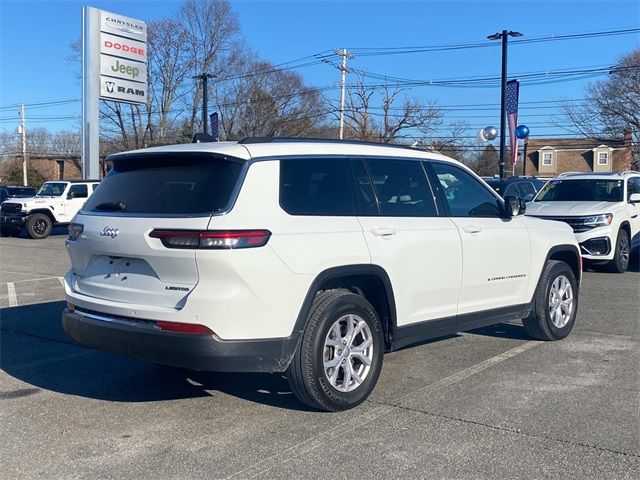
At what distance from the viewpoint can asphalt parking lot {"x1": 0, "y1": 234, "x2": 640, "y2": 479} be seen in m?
3.92

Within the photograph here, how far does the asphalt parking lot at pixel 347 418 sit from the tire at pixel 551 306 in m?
0.16

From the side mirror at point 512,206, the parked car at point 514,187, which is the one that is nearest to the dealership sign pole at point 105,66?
the parked car at point 514,187

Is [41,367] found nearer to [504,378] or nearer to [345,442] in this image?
[345,442]

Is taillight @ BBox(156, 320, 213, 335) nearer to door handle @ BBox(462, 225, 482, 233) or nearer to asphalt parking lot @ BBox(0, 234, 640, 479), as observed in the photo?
asphalt parking lot @ BBox(0, 234, 640, 479)

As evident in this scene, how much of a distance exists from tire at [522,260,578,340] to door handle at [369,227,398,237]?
2316mm

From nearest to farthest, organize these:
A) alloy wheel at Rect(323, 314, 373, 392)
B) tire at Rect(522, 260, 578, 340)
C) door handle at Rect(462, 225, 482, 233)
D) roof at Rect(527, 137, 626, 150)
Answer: alloy wheel at Rect(323, 314, 373, 392) → door handle at Rect(462, 225, 482, 233) → tire at Rect(522, 260, 578, 340) → roof at Rect(527, 137, 626, 150)

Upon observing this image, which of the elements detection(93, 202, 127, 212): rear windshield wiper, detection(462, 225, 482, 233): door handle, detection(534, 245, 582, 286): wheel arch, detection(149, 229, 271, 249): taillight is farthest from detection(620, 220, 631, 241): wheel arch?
detection(93, 202, 127, 212): rear windshield wiper

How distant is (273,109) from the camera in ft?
157

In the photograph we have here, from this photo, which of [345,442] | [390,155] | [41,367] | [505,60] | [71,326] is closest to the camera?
[345,442]

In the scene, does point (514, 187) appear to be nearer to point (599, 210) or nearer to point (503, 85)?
point (599, 210)

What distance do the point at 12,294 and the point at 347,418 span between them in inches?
280

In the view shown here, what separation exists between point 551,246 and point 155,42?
1836 inches

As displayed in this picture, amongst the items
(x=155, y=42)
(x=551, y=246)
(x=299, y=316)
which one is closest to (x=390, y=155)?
(x=299, y=316)

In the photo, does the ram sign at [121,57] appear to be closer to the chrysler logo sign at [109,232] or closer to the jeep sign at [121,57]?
the jeep sign at [121,57]
